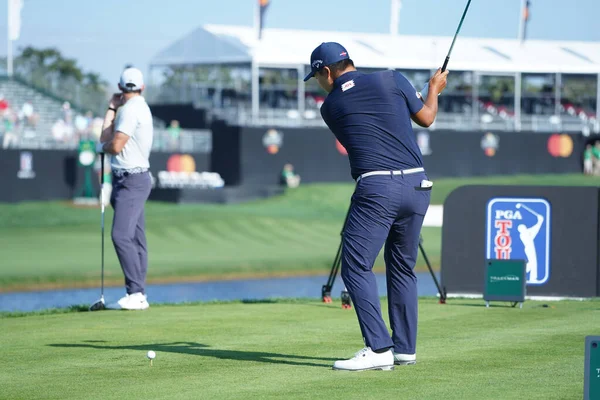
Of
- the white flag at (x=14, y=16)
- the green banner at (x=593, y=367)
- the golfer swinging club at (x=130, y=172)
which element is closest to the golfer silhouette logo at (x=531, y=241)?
the golfer swinging club at (x=130, y=172)

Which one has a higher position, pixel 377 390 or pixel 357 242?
pixel 357 242

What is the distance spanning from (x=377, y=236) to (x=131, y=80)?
4.41 meters

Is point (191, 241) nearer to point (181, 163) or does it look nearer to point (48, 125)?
point (181, 163)

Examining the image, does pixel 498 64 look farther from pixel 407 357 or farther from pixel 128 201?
pixel 407 357

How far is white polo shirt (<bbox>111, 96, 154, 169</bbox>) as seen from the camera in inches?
412

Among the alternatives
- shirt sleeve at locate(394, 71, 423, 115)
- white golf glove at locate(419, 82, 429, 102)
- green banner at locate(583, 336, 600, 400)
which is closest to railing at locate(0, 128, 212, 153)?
white golf glove at locate(419, 82, 429, 102)

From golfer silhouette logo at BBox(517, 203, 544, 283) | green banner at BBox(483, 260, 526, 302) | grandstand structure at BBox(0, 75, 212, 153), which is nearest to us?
green banner at BBox(483, 260, 526, 302)

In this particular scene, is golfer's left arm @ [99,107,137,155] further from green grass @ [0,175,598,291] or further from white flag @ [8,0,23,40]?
white flag @ [8,0,23,40]

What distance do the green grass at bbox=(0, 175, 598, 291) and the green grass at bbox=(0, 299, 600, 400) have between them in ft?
43.2

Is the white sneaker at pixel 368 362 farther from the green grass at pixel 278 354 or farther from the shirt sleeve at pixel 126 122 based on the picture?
the shirt sleeve at pixel 126 122

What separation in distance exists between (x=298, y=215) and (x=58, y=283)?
12428 mm

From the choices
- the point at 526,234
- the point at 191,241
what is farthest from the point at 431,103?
the point at 191,241

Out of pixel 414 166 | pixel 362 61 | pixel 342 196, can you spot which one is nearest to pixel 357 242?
pixel 414 166

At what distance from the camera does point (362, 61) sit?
4112cm
